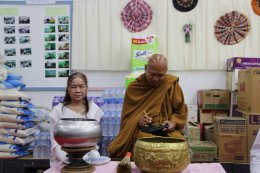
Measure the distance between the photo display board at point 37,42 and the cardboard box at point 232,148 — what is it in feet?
5.84

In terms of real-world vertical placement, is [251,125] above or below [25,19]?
below

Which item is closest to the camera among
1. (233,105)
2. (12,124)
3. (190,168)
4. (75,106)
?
(190,168)

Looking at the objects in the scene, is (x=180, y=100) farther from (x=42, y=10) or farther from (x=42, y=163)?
(x=42, y=10)

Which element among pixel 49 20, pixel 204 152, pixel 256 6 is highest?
pixel 256 6

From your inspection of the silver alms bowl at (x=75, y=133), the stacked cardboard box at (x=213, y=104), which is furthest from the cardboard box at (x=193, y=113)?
the silver alms bowl at (x=75, y=133)

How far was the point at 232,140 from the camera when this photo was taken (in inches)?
123

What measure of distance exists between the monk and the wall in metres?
1.13

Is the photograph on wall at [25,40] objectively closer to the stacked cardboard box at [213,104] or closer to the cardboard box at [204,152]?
the stacked cardboard box at [213,104]

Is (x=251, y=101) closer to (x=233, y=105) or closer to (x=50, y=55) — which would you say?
(x=233, y=105)

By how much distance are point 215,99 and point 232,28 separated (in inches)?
31.9

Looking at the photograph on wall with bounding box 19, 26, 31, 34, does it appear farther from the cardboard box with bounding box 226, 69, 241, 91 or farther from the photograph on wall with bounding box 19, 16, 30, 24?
the cardboard box with bounding box 226, 69, 241, 91

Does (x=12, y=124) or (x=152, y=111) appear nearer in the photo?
(x=152, y=111)

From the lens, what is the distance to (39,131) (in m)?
3.53

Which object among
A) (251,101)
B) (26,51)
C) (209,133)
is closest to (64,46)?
(26,51)
